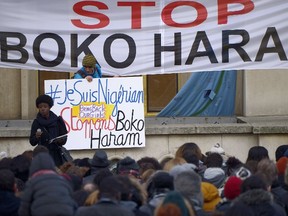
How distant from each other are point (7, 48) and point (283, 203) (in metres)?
5.48

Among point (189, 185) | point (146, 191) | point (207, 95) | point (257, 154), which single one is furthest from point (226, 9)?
point (189, 185)

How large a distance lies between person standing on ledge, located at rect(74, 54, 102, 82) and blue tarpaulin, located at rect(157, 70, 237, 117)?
2574 mm

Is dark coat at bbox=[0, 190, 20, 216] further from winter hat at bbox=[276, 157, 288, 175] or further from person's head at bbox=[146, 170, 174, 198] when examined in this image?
winter hat at bbox=[276, 157, 288, 175]

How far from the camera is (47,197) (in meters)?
8.85

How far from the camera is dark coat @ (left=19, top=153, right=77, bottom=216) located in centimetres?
881

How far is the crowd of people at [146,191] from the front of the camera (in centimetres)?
863

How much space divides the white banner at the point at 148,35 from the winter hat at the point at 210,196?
4.30 m

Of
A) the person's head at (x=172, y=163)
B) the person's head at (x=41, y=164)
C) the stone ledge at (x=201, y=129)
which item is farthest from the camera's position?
the stone ledge at (x=201, y=129)

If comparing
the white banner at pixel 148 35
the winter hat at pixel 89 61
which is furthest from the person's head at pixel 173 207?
the white banner at pixel 148 35

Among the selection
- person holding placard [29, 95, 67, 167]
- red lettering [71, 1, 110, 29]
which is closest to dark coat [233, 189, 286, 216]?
person holding placard [29, 95, 67, 167]

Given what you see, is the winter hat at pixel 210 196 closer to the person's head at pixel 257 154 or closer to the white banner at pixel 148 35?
the person's head at pixel 257 154

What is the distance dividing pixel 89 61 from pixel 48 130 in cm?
117

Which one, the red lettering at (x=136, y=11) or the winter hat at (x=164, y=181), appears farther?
the red lettering at (x=136, y=11)

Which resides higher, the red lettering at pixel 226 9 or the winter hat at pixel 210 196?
the red lettering at pixel 226 9
